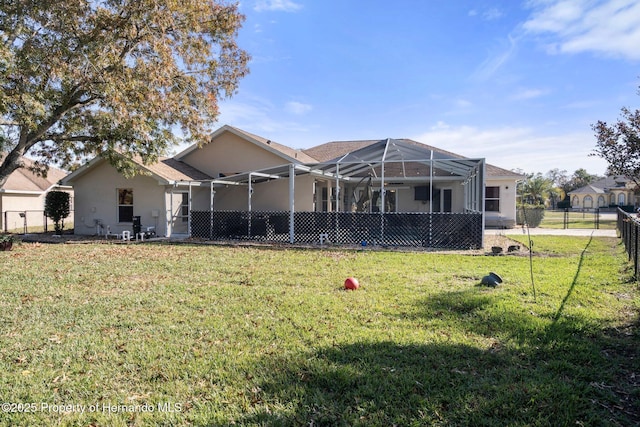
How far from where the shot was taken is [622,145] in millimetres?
10109

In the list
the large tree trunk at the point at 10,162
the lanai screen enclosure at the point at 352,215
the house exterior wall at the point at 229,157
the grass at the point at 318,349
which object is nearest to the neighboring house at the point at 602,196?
the lanai screen enclosure at the point at 352,215

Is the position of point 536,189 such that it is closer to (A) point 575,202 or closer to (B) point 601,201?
(B) point 601,201

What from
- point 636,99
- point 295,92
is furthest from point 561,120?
point 295,92

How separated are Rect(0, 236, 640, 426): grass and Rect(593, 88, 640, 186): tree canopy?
4233 mm

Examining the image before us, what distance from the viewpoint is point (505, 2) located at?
425 inches

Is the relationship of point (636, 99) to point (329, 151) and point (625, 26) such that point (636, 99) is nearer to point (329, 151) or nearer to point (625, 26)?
point (625, 26)

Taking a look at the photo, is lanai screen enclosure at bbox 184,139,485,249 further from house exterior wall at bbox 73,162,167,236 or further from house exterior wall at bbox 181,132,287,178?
house exterior wall at bbox 73,162,167,236

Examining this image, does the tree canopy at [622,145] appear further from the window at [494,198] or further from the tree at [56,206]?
the tree at [56,206]

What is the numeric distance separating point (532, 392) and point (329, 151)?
69.0ft

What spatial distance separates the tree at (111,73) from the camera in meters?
11.0

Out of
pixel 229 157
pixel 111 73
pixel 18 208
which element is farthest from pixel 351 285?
pixel 18 208

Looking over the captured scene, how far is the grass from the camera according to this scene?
293cm

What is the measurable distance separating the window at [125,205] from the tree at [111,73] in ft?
7.19

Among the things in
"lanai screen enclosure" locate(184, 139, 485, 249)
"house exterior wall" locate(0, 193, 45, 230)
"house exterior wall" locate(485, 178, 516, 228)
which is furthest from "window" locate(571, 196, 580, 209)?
"house exterior wall" locate(0, 193, 45, 230)
